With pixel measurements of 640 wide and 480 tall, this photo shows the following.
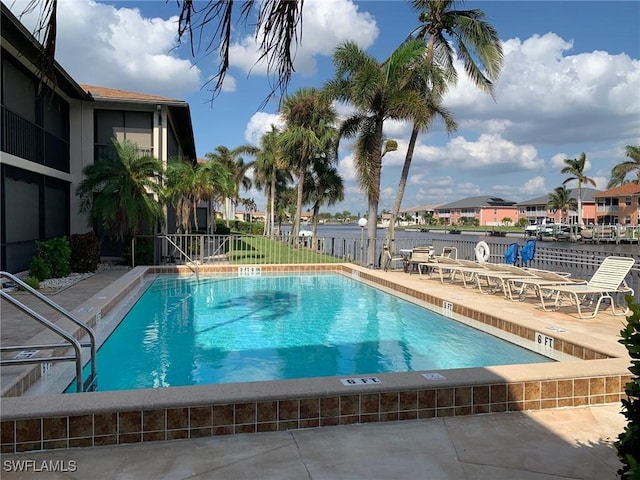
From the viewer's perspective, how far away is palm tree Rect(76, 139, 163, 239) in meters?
14.2

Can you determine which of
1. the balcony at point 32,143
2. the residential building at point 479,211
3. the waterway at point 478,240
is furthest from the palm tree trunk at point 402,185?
the residential building at point 479,211

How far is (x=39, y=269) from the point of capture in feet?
37.3

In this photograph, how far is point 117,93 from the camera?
57.2ft

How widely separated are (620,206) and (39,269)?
68.9 meters

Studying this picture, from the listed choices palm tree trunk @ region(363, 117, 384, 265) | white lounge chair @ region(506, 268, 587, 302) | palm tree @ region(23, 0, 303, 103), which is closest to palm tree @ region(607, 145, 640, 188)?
palm tree trunk @ region(363, 117, 384, 265)

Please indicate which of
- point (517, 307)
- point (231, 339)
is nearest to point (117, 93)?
point (231, 339)

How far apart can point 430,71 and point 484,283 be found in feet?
24.8

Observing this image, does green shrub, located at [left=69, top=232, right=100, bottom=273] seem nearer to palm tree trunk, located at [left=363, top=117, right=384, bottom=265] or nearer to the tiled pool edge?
palm tree trunk, located at [left=363, top=117, right=384, bottom=265]

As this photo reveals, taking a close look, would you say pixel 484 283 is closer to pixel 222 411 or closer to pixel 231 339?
pixel 231 339

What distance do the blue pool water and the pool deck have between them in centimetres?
268

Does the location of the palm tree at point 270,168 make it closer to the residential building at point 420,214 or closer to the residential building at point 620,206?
the residential building at point 620,206

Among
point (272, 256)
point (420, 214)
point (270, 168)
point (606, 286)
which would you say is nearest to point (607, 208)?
Answer: point (270, 168)

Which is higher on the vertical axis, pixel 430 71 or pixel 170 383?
pixel 430 71

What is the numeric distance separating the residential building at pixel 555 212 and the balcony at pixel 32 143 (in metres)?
74.7
